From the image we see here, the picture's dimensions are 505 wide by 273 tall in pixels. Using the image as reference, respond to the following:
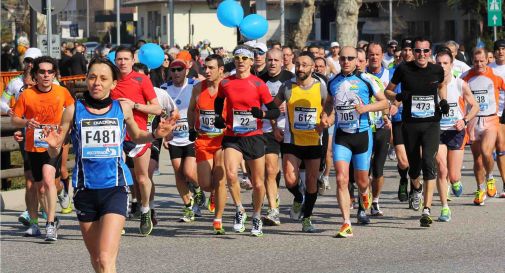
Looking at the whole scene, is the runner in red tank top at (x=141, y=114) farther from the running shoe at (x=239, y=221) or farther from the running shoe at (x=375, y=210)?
the running shoe at (x=375, y=210)

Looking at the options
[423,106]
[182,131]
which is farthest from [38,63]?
[423,106]

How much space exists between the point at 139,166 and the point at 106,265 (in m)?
4.60

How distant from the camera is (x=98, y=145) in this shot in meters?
8.52

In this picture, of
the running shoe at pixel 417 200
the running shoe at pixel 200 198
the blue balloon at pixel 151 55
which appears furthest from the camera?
the blue balloon at pixel 151 55

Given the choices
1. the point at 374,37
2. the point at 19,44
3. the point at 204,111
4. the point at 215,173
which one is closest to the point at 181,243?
the point at 215,173

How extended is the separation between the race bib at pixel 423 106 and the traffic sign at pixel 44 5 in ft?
23.1

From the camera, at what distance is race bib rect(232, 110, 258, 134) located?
1219cm

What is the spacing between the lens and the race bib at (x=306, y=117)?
41.2 ft

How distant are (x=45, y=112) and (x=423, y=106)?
4004mm

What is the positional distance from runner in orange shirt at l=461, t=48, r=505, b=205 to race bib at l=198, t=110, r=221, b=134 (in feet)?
12.6

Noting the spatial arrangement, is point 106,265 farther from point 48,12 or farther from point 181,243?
point 48,12

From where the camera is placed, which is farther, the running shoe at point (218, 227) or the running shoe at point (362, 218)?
the running shoe at point (362, 218)

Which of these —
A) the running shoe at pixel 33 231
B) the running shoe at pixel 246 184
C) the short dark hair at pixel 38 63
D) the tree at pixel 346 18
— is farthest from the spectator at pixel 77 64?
the short dark hair at pixel 38 63

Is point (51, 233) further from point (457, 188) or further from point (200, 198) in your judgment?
point (457, 188)
